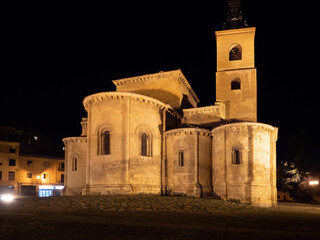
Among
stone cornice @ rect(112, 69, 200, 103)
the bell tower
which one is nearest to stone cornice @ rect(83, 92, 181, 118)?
stone cornice @ rect(112, 69, 200, 103)

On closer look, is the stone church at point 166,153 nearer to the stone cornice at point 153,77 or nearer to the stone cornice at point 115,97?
the stone cornice at point 115,97

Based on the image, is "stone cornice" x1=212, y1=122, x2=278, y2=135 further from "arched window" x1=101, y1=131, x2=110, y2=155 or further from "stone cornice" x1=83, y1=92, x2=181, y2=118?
"arched window" x1=101, y1=131, x2=110, y2=155

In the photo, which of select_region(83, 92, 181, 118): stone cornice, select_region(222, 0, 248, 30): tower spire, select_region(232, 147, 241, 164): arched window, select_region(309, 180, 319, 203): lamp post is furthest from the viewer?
select_region(309, 180, 319, 203): lamp post

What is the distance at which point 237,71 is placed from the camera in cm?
3503

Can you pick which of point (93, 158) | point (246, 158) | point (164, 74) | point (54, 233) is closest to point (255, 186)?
point (246, 158)

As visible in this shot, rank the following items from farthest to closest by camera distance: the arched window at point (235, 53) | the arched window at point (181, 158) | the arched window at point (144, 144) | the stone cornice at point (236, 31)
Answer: the arched window at point (235, 53), the stone cornice at point (236, 31), the arched window at point (181, 158), the arched window at point (144, 144)

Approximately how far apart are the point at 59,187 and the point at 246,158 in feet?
116

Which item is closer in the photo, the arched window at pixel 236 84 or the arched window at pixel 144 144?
the arched window at pixel 144 144

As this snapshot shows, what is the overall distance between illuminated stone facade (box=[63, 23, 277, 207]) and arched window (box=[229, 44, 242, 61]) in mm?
7113

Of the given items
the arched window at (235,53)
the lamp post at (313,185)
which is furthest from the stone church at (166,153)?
the lamp post at (313,185)

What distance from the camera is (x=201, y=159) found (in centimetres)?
2780

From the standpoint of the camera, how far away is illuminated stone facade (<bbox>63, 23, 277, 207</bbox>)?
25.6 m

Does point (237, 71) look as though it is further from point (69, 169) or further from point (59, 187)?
point (59, 187)

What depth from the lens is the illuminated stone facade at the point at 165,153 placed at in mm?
25594
